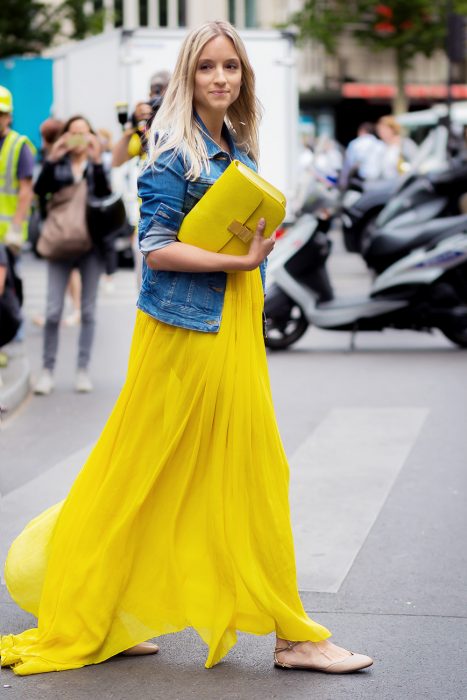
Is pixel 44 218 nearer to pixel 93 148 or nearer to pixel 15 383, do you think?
pixel 93 148

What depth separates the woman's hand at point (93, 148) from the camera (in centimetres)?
991

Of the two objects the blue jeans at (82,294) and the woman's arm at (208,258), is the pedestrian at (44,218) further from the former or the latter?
the woman's arm at (208,258)

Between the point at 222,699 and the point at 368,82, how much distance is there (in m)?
58.2

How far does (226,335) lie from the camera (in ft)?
13.8

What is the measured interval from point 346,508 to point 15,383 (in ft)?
12.1

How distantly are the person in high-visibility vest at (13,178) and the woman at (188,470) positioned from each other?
5463 mm

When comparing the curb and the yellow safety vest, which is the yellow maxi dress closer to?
the curb

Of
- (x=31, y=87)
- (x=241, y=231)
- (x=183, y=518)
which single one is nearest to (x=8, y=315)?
(x=183, y=518)

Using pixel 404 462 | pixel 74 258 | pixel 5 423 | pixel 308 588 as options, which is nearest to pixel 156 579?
pixel 308 588

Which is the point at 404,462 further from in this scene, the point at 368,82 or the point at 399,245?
the point at 368,82

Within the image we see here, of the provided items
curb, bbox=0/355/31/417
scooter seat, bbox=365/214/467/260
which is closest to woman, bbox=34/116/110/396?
curb, bbox=0/355/31/417

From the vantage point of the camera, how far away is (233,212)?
4.09 meters

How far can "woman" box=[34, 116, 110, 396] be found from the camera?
31.9 feet

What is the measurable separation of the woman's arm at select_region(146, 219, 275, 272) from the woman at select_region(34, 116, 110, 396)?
5.57 meters
